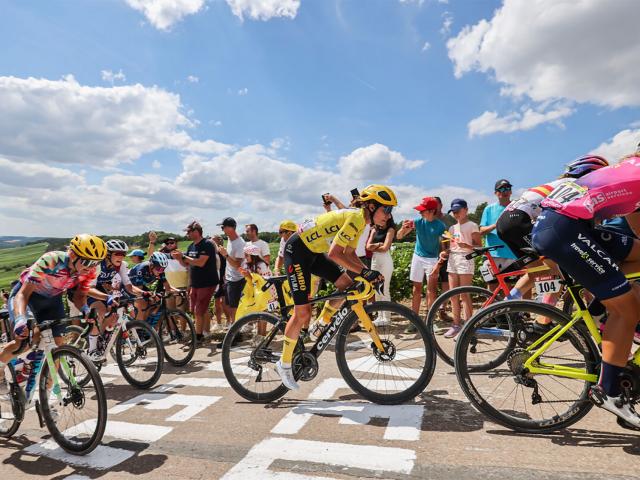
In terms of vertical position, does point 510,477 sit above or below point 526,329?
below

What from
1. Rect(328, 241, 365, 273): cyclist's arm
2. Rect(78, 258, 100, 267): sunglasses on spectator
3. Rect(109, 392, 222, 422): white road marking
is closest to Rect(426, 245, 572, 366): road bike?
Rect(328, 241, 365, 273): cyclist's arm

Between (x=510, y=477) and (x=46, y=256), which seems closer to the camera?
(x=510, y=477)

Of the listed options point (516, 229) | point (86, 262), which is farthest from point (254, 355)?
point (516, 229)

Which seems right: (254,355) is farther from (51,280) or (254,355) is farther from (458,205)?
(458,205)

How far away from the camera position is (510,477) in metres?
2.58

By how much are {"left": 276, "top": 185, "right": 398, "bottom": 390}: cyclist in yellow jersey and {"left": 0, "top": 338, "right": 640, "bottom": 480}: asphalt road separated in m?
0.70

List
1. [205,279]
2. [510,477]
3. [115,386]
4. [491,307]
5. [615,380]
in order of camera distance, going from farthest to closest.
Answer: [205,279], [115,386], [491,307], [615,380], [510,477]

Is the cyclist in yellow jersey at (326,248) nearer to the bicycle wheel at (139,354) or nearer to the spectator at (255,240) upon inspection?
the bicycle wheel at (139,354)

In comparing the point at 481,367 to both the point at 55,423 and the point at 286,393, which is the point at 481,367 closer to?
the point at 286,393

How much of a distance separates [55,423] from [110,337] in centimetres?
224

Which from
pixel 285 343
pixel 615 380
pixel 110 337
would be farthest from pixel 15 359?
pixel 615 380

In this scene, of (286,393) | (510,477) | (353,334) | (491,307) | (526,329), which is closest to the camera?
(510,477)

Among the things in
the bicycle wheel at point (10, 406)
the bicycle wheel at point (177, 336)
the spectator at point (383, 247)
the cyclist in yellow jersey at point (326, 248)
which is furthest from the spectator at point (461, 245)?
the bicycle wheel at point (10, 406)

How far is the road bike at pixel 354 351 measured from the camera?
4.02 metres
